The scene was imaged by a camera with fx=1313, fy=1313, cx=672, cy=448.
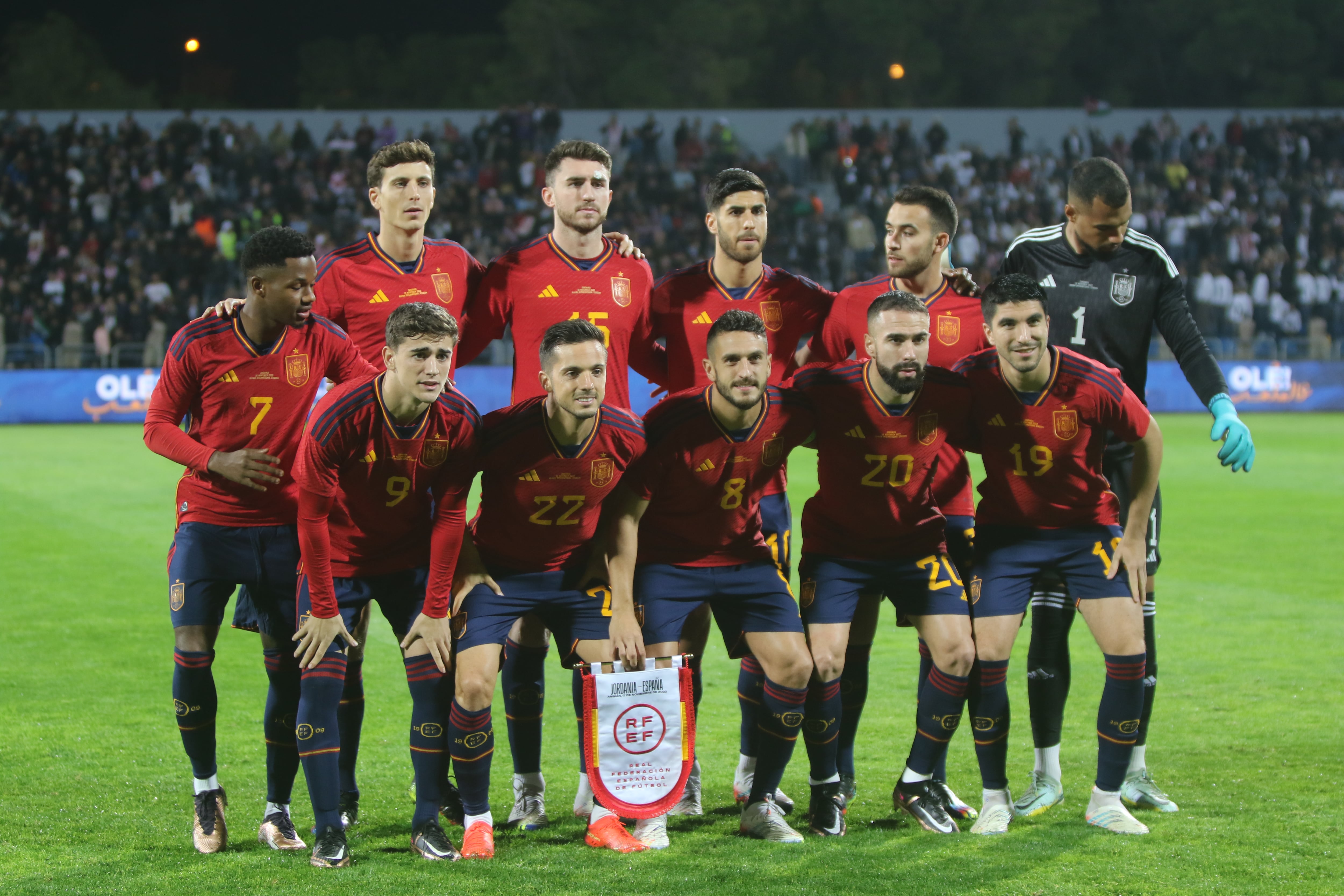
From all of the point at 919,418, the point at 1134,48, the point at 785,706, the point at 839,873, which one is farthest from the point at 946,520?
the point at 1134,48

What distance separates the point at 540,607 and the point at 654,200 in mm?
25060

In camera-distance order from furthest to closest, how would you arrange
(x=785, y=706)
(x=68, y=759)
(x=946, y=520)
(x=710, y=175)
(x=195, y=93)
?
1. (x=195, y=93)
2. (x=710, y=175)
3. (x=68, y=759)
4. (x=946, y=520)
5. (x=785, y=706)

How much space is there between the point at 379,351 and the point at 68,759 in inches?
89.6

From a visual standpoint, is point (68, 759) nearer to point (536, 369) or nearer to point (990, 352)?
point (536, 369)

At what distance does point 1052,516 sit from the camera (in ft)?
16.8

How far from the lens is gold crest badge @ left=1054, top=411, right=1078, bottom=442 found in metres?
5.05

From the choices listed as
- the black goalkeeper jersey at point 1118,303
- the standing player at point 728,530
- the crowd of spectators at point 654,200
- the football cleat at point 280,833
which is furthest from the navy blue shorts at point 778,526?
the crowd of spectators at point 654,200

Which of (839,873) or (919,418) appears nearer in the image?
(839,873)

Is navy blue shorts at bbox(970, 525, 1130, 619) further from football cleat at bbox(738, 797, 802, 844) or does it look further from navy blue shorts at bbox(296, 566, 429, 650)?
navy blue shorts at bbox(296, 566, 429, 650)

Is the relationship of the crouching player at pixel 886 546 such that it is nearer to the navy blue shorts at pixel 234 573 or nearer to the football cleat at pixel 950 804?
the football cleat at pixel 950 804

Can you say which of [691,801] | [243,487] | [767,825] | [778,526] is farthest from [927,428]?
[243,487]

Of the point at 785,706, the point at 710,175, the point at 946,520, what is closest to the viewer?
the point at 785,706

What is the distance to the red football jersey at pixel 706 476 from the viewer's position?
5.01 meters

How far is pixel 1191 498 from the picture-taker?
46.6ft
